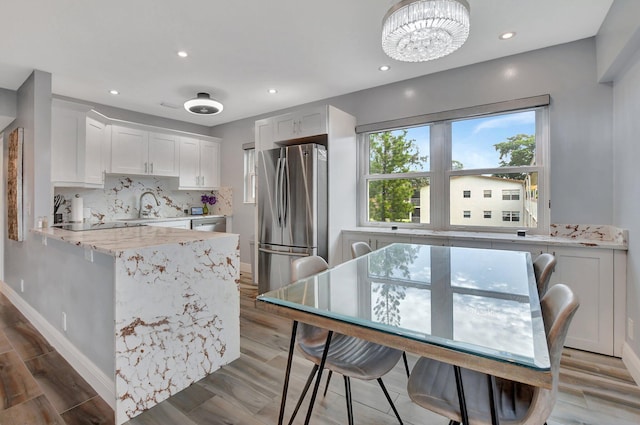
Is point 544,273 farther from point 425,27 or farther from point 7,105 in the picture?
point 7,105

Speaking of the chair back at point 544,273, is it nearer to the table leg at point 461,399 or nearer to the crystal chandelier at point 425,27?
the table leg at point 461,399

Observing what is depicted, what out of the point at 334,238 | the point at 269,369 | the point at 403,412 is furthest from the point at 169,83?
the point at 403,412

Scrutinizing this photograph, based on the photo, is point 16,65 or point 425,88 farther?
point 425,88

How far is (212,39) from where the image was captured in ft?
8.46

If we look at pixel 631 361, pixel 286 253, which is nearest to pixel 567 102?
pixel 631 361

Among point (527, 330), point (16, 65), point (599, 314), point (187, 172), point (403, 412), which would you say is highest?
point (16, 65)

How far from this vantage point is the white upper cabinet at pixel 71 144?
10.7 ft

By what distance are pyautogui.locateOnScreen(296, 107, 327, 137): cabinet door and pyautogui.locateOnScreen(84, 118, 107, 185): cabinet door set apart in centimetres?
264

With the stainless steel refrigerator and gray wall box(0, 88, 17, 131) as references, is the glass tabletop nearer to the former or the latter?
the stainless steel refrigerator

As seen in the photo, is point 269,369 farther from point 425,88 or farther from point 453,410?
point 425,88

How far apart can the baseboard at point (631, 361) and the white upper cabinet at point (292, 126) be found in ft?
10.5

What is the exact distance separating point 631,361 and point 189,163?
18.6 ft

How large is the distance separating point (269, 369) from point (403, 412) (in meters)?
0.97

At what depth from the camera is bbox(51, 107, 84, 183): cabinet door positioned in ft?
10.6
